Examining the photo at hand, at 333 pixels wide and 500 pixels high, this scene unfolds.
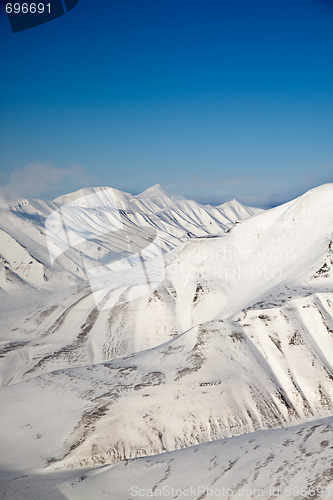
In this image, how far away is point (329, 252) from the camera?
5691cm

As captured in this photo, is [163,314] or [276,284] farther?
[163,314]

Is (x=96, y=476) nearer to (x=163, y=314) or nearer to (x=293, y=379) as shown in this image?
(x=293, y=379)

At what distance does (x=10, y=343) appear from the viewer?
2707 inches

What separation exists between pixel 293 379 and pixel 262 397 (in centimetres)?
525

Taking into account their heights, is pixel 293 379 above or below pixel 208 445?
below

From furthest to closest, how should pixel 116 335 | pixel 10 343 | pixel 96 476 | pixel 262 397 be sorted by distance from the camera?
pixel 10 343 → pixel 116 335 → pixel 262 397 → pixel 96 476

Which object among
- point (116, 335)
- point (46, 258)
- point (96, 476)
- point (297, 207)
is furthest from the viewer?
point (46, 258)

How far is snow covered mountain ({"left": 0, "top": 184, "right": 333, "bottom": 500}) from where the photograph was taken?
2128 centimetres

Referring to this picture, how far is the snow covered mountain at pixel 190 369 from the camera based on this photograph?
838 inches

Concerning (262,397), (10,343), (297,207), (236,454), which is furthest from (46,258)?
(236,454)

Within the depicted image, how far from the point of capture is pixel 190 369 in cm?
A: 3653

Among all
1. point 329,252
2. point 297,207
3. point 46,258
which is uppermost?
point 297,207

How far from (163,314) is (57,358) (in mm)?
20121

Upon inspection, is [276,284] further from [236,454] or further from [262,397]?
[236,454]
